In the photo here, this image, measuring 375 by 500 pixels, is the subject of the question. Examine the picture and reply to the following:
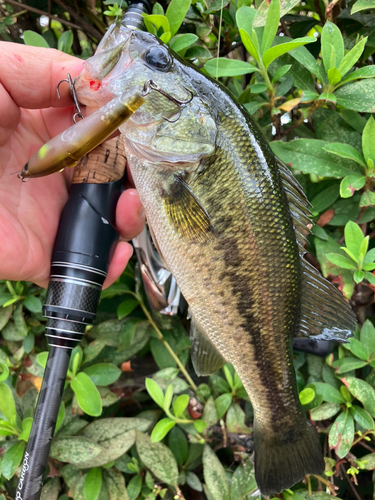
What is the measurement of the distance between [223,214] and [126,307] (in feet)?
2.03

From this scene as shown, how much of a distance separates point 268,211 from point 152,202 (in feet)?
0.95

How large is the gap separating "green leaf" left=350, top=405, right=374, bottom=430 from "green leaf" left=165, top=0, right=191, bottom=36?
129 centimetres

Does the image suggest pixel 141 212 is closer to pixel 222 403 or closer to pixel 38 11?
pixel 222 403

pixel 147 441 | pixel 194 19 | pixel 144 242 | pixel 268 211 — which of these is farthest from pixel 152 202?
pixel 147 441

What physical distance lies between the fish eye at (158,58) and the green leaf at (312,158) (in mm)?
390

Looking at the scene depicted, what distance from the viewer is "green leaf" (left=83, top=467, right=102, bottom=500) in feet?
3.37

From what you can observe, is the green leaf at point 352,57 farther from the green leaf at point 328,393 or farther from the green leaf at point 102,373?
the green leaf at point 102,373

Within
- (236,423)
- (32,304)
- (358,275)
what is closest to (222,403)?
(236,423)

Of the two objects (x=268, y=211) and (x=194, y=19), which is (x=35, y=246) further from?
(x=194, y=19)

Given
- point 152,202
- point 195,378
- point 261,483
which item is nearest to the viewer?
point 152,202

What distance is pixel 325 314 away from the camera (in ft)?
Result: 3.09

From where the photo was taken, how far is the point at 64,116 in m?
1.03

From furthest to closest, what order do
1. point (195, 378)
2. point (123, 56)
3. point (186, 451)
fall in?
point (195, 378)
point (186, 451)
point (123, 56)

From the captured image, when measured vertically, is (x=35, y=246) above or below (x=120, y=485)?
above
